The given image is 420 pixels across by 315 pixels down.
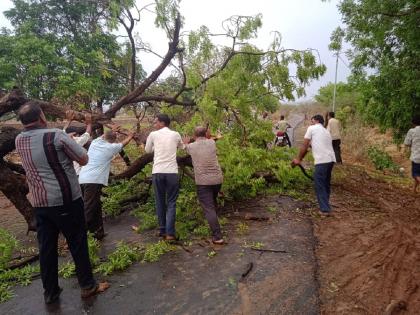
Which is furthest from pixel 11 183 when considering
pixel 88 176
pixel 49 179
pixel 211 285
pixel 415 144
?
pixel 415 144

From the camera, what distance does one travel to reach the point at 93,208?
574 centimetres

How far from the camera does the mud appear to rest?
3.67m

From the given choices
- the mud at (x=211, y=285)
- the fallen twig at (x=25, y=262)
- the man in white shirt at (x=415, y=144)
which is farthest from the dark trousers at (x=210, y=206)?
the man in white shirt at (x=415, y=144)

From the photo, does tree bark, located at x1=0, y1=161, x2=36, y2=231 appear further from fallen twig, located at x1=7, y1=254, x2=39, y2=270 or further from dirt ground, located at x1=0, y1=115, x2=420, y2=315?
fallen twig, located at x1=7, y1=254, x2=39, y2=270

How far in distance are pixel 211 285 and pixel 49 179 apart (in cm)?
215

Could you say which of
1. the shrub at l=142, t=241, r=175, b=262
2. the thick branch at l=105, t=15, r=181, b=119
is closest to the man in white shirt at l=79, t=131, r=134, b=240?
the shrub at l=142, t=241, r=175, b=262

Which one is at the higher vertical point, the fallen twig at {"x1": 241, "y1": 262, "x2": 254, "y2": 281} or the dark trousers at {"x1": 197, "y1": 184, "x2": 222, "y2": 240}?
the dark trousers at {"x1": 197, "y1": 184, "x2": 222, "y2": 240}

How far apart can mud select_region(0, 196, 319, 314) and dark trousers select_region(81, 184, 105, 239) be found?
16.9 inches

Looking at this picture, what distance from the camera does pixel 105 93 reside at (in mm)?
17812

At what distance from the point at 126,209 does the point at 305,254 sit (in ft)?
14.0

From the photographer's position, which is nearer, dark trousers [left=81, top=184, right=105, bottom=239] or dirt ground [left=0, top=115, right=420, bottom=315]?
dirt ground [left=0, top=115, right=420, bottom=315]

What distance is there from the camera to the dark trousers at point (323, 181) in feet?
21.1

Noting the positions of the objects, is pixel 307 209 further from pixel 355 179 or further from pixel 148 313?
pixel 148 313

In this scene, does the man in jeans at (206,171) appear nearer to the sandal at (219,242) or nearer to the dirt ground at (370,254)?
the sandal at (219,242)
